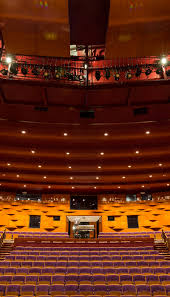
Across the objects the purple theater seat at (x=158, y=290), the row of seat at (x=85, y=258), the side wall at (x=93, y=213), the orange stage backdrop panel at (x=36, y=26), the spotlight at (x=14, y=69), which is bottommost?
the purple theater seat at (x=158, y=290)

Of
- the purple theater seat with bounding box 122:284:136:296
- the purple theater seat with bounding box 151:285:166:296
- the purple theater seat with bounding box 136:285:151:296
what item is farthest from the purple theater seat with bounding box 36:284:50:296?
the purple theater seat with bounding box 151:285:166:296

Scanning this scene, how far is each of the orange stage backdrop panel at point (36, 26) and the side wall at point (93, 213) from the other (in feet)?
36.1

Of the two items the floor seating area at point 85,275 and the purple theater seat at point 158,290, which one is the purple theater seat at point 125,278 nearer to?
the floor seating area at point 85,275

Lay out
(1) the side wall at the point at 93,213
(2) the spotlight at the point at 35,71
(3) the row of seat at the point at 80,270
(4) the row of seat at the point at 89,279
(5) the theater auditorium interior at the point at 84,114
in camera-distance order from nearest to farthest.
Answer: (5) the theater auditorium interior at the point at 84,114 → (4) the row of seat at the point at 89,279 → (2) the spotlight at the point at 35,71 → (3) the row of seat at the point at 80,270 → (1) the side wall at the point at 93,213

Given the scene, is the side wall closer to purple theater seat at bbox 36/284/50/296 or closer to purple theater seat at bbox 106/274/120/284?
purple theater seat at bbox 106/274/120/284

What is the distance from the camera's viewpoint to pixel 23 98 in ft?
19.4

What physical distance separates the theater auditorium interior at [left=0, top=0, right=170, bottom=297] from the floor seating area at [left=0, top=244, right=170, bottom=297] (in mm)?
20

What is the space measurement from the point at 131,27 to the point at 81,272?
5.36 m

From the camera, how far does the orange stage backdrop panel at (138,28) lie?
407 cm

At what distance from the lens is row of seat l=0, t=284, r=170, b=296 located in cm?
452

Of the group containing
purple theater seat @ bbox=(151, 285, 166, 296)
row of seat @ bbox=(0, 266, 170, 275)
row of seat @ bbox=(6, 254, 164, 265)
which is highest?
row of seat @ bbox=(6, 254, 164, 265)

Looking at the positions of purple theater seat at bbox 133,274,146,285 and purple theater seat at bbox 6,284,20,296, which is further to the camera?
purple theater seat at bbox 133,274,146,285

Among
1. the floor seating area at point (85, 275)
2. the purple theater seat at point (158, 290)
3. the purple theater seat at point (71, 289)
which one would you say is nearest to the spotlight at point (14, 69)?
the floor seating area at point (85, 275)

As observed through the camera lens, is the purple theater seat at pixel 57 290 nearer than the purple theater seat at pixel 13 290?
No
